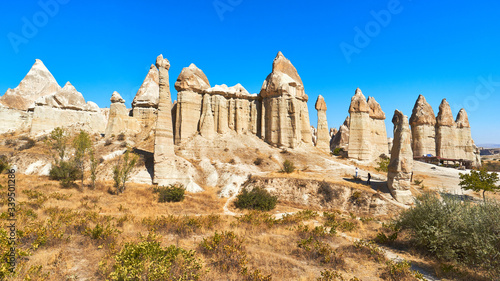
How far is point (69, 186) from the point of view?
20531mm

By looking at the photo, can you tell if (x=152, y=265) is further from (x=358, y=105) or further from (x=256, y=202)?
(x=358, y=105)

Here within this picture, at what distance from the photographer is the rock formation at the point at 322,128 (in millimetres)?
45469

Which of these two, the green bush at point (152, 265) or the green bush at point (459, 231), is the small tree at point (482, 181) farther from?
the green bush at point (152, 265)

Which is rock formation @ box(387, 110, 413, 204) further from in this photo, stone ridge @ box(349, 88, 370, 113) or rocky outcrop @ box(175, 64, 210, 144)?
rocky outcrop @ box(175, 64, 210, 144)

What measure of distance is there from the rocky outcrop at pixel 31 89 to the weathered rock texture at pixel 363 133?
2287 inches

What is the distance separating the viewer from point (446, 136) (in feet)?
148

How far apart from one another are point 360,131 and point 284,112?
14089 millimetres

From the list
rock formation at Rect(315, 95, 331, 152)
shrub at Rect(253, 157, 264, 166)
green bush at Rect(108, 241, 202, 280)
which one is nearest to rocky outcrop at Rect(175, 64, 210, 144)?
shrub at Rect(253, 157, 264, 166)

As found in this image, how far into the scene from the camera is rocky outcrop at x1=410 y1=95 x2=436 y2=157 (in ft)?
145

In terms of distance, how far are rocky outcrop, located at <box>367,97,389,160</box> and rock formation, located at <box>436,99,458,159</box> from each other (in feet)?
35.8

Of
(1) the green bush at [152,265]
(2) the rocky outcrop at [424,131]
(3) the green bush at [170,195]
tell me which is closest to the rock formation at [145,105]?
(3) the green bush at [170,195]

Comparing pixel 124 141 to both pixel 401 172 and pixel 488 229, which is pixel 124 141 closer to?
pixel 401 172

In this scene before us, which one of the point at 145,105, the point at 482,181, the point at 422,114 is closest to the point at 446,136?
the point at 422,114

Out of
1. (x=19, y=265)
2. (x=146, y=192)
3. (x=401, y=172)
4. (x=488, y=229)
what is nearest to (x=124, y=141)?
(x=146, y=192)
